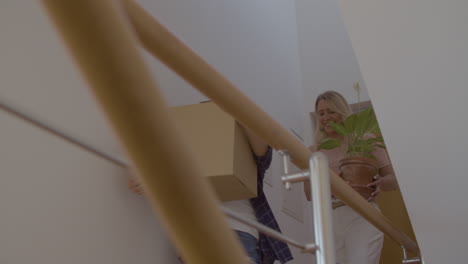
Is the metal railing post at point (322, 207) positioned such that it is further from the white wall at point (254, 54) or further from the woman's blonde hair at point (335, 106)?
the woman's blonde hair at point (335, 106)

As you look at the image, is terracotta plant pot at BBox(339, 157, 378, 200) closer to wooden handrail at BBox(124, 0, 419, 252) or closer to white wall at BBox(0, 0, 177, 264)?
white wall at BBox(0, 0, 177, 264)

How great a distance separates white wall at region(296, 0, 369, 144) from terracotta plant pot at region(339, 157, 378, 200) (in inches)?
71.8

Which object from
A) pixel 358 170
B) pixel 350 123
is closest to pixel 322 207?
pixel 358 170

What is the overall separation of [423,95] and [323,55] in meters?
2.67

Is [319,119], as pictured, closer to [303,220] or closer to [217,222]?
[303,220]

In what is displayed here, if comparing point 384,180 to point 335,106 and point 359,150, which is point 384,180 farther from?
point 335,106

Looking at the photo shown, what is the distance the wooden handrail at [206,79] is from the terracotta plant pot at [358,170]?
3.17 ft

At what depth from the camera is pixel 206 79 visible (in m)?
0.71

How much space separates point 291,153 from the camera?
1052 mm

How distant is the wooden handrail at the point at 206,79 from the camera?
0.63 m

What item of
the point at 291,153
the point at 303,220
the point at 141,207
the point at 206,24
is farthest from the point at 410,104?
the point at 303,220

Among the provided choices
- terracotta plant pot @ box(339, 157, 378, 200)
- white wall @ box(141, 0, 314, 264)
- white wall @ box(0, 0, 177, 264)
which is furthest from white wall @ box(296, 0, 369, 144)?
white wall @ box(0, 0, 177, 264)

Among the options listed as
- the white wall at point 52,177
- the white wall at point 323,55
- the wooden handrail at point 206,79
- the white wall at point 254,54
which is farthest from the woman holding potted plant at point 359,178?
the white wall at point 323,55

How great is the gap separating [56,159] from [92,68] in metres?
1.35
